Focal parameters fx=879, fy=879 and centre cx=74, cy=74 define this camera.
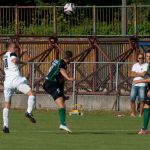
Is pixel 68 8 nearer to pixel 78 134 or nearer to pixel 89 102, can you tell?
pixel 89 102

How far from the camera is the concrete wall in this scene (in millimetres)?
31062

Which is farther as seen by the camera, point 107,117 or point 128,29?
point 128,29

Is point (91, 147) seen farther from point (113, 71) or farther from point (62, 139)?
point (113, 71)

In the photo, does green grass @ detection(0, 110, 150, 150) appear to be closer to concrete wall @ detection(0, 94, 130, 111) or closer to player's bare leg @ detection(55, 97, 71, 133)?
player's bare leg @ detection(55, 97, 71, 133)

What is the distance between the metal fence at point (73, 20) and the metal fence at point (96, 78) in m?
2.99

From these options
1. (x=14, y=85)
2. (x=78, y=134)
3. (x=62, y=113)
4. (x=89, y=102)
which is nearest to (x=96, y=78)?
(x=89, y=102)

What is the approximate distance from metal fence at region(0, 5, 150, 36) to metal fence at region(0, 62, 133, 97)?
9.81 feet

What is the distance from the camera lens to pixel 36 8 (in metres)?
36.4

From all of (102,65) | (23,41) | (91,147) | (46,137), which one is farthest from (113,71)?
(91,147)

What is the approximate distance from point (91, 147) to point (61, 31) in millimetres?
20947

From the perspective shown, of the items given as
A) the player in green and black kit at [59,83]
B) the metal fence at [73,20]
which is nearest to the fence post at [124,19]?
the metal fence at [73,20]

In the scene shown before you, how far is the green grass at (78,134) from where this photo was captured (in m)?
17.2

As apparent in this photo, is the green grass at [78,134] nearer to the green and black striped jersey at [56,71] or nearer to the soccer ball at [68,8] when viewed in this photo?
the green and black striped jersey at [56,71]

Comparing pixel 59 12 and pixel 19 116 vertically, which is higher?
pixel 59 12
